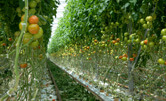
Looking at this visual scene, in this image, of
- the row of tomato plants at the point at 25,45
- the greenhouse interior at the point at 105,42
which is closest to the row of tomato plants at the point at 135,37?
the greenhouse interior at the point at 105,42

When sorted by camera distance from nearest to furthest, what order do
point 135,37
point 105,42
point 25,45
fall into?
point 25,45 → point 135,37 → point 105,42

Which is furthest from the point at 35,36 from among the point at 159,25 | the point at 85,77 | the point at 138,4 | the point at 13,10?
the point at 85,77

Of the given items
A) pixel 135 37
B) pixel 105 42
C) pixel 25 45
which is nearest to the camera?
pixel 25 45

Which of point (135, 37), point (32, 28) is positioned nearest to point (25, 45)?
point (32, 28)

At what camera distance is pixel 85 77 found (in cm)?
714

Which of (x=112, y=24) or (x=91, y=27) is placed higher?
(x=91, y=27)

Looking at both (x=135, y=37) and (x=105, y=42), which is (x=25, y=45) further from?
(x=105, y=42)

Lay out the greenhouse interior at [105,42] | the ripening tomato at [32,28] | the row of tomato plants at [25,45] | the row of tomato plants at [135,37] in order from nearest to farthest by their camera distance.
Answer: the row of tomato plants at [25,45], the ripening tomato at [32,28], the greenhouse interior at [105,42], the row of tomato plants at [135,37]

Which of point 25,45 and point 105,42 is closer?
point 25,45

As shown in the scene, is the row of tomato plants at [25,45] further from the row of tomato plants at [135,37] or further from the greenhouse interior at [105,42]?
the row of tomato plants at [135,37]

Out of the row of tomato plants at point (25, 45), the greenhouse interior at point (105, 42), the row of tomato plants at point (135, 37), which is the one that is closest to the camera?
the row of tomato plants at point (25, 45)

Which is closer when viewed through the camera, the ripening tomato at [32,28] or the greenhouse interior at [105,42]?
the ripening tomato at [32,28]

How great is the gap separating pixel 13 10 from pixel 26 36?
0.93 metres

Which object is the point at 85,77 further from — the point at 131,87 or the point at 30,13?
the point at 30,13
